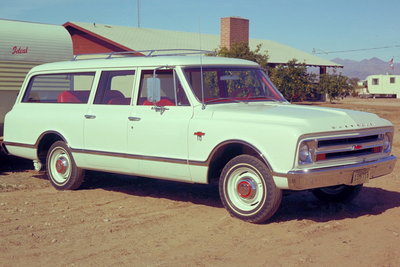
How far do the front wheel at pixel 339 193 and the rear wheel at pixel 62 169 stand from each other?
3.51 meters

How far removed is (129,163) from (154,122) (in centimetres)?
73

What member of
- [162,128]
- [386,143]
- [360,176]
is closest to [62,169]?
[162,128]

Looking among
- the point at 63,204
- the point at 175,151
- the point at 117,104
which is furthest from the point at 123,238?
the point at 117,104

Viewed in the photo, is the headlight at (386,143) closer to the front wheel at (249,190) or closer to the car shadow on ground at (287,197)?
the car shadow on ground at (287,197)

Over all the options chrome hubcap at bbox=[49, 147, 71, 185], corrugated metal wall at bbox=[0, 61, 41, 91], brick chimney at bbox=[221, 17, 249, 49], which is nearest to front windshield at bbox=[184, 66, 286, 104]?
chrome hubcap at bbox=[49, 147, 71, 185]

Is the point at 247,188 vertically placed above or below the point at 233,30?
below

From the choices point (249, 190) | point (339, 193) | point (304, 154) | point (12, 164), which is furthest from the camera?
point (12, 164)

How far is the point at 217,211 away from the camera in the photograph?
752 cm

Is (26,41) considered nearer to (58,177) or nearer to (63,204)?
(58,177)

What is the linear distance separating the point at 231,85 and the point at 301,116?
1.54 m

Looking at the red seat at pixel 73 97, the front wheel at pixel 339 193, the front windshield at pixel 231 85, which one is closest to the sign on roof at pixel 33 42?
the red seat at pixel 73 97

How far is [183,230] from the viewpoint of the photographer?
258 inches

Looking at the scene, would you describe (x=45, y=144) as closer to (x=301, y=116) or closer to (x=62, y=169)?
(x=62, y=169)

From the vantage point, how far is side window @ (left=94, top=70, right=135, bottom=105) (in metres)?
8.37
